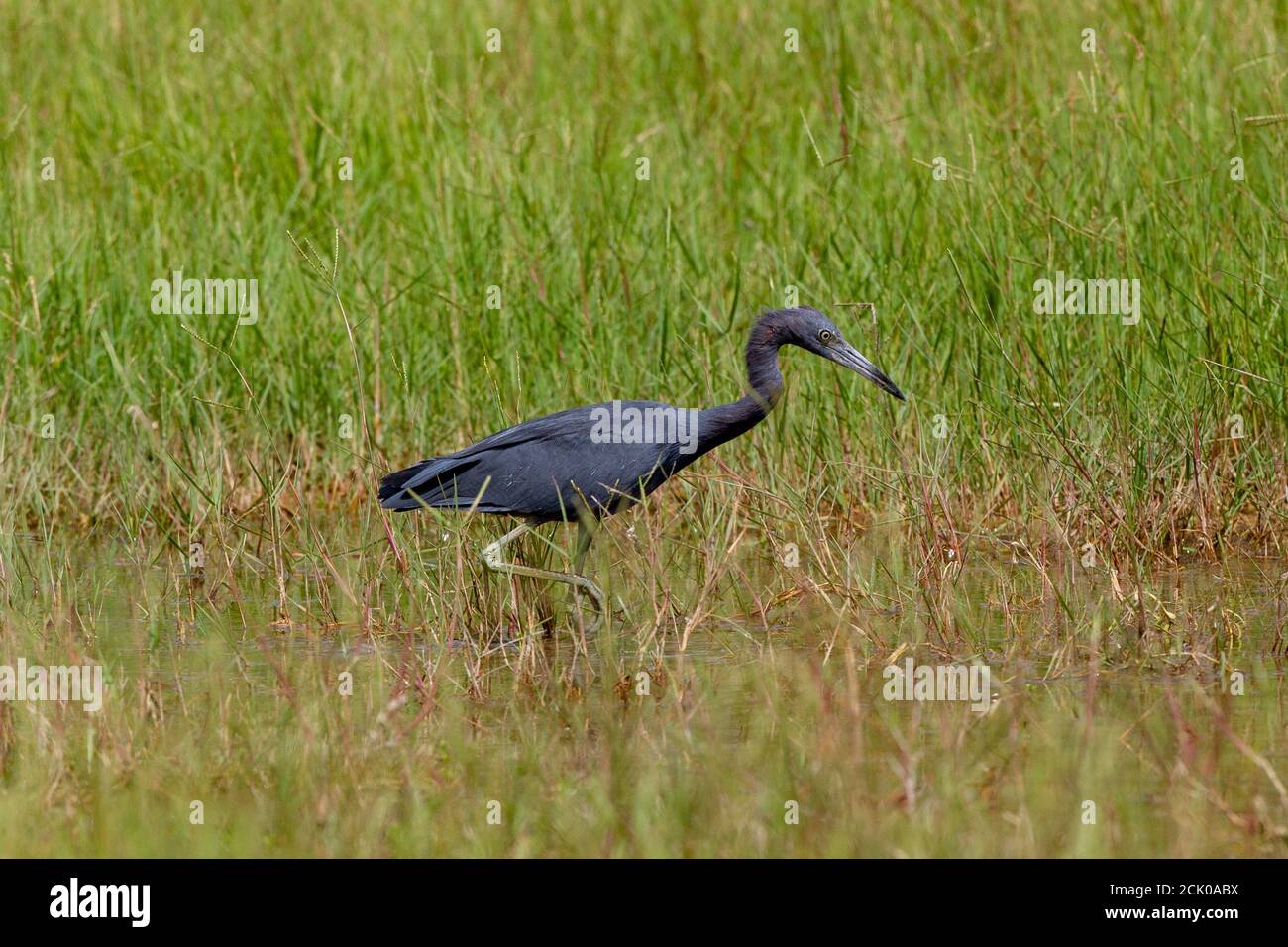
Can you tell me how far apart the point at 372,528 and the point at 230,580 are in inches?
48.9

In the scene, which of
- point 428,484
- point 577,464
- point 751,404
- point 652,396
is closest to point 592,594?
point 577,464

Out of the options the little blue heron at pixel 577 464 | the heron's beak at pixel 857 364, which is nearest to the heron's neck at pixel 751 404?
the little blue heron at pixel 577 464

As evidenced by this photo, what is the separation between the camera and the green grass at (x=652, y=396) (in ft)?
15.6

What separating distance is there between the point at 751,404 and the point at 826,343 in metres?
0.37

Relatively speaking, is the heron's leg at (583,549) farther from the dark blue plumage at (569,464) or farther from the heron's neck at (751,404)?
the heron's neck at (751,404)

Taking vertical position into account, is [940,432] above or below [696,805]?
above

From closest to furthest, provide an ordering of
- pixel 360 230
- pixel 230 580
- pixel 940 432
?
pixel 230 580 → pixel 940 432 → pixel 360 230

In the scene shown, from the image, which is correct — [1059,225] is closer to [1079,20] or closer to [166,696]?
[1079,20]

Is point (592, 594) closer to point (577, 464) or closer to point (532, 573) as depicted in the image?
point (532, 573)

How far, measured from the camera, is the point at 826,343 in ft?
22.5

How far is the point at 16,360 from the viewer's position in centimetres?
823

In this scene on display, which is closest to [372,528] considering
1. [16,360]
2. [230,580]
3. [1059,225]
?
[230,580]

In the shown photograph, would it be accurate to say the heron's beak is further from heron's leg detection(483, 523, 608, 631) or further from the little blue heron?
heron's leg detection(483, 523, 608, 631)

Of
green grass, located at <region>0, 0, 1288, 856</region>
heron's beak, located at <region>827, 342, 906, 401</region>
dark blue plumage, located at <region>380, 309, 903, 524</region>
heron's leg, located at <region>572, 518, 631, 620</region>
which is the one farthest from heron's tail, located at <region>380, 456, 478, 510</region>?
heron's beak, located at <region>827, 342, 906, 401</region>
